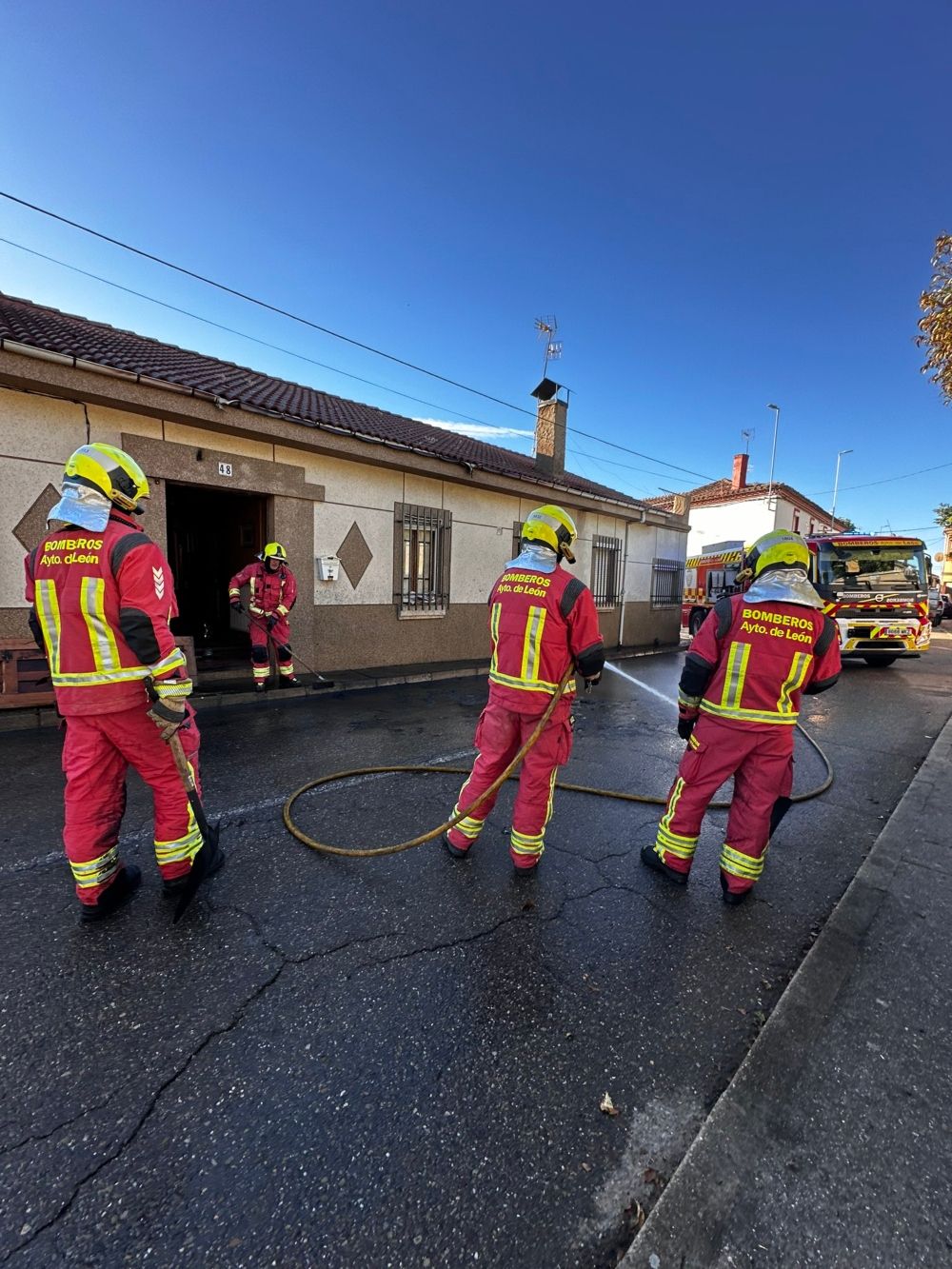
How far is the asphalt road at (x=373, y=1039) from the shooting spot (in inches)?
55.1

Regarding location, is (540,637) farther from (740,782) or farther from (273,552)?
(273,552)

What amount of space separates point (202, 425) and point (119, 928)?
638 centimetres

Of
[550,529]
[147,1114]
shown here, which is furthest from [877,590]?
[147,1114]

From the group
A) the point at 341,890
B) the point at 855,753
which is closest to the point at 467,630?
the point at 855,753

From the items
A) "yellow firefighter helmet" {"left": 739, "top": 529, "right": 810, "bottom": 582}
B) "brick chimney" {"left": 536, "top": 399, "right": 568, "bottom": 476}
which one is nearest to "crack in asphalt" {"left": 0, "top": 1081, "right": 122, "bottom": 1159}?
"yellow firefighter helmet" {"left": 739, "top": 529, "right": 810, "bottom": 582}

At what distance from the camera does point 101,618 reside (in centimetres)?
239

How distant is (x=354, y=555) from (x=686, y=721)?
6.92m

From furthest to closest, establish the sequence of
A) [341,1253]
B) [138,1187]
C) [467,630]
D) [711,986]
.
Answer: [467,630] → [711,986] → [138,1187] → [341,1253]

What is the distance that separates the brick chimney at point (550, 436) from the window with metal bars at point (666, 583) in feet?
12.6

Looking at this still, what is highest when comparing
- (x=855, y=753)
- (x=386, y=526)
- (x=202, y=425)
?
(x=202, y=425)

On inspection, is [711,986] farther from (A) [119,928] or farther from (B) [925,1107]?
(A) [119,928]

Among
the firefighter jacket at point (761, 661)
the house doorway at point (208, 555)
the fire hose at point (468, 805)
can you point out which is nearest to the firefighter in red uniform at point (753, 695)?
the firefighter jacket at point (761, 661)

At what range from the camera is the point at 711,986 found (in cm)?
226

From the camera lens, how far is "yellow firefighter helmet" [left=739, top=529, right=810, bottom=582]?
2811 mm
